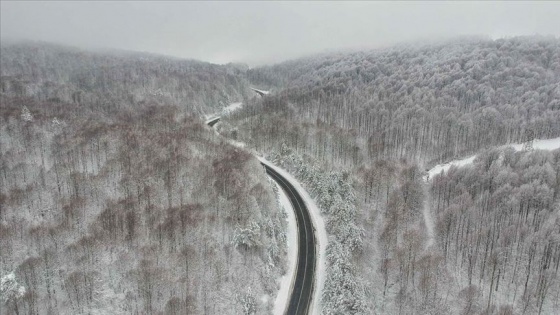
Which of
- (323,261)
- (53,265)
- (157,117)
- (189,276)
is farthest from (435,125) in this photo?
(53,265)

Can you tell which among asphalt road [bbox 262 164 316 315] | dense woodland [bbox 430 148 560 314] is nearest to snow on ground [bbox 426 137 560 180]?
dense woodland [bbox 430 148 560 314]

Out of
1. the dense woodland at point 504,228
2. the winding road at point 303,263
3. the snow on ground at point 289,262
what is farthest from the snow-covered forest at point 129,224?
the dense woodland at point 504,228

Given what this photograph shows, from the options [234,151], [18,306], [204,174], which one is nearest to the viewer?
[18,306]

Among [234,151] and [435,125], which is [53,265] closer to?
[234,151]

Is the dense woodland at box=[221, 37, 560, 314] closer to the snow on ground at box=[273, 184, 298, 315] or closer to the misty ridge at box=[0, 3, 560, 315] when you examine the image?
the misty ridge at box=[0, 3, 560, 315]

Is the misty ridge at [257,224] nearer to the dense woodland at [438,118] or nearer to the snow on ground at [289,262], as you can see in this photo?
the snow on ground at [289,262]

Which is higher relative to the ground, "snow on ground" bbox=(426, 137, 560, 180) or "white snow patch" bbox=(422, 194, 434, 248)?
"snow on ground" bbox=(426, 137, 560, 180)

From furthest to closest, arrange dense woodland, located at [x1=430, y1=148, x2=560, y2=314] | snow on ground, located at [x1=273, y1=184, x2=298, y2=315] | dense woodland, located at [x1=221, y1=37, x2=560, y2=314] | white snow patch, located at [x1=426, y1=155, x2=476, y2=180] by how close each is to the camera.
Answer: white snow patch, located at [x1=426, y1=155, x2=476, y2=180] → dense woodland, located at [x1=221, y1=37, x2=560, y2=314] → dense woodland, located at [x1=430, y1=148, x2=560, y2=314] → snow on ground, located at [x1=273, y1=184, x2=298, y2=315]
